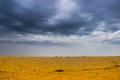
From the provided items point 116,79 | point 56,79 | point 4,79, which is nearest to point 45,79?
point 56,79

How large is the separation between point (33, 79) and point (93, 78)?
284 inches

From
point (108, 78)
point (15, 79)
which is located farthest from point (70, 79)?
point (15, 79)

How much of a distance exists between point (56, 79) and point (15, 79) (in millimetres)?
4825

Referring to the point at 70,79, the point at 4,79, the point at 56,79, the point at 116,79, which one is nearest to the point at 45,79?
the point at 56,79

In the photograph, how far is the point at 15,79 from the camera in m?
25.0

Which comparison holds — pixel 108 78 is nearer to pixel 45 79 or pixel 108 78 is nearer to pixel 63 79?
pixel 63 79

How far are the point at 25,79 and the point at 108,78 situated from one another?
389 inches

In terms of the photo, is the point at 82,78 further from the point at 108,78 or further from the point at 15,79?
the point at 15,79

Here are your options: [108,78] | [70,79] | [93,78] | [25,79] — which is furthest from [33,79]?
[108,78]

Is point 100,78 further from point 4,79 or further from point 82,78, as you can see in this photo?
point 4,79

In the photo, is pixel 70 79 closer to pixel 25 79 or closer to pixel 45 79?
pixel 45 79

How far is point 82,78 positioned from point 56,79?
3209mm

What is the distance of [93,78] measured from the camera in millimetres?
25719

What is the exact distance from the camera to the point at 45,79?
82.4 ft
